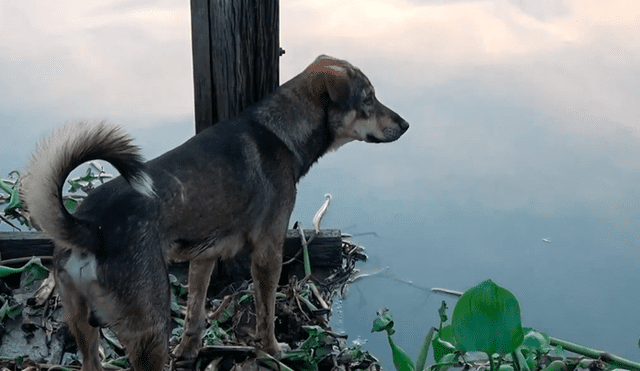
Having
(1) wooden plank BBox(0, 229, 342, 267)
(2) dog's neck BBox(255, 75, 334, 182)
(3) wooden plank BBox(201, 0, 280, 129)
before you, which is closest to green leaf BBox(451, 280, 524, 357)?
(2) dog's neck BBox(255, 75, 334, 182)

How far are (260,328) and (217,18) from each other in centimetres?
154

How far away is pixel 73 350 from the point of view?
3549mm

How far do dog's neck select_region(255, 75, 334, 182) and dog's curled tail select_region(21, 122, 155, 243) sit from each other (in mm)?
907

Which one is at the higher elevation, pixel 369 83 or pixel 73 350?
pixel 369 83

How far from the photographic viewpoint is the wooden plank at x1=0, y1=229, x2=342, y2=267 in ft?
13.8

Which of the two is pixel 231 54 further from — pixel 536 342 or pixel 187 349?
pixel 536 342

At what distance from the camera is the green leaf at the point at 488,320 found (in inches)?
98.4

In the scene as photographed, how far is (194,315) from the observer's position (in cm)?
342

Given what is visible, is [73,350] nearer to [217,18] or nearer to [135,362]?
[135,362]

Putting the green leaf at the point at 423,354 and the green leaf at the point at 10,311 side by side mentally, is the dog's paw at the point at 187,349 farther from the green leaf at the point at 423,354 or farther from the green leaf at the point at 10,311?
the green leaf at the point at 423,354

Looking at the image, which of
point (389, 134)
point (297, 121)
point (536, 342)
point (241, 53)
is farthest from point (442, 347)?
point (241, 53)

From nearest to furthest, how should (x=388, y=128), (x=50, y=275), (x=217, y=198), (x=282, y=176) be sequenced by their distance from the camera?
1. (x=217, y=198)
2. (x=282, y=176)
3. (x=388, y=128)
4. (x=50, y=275)

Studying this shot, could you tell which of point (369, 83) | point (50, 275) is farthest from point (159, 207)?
point (50, 275)

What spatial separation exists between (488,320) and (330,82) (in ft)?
4.38
